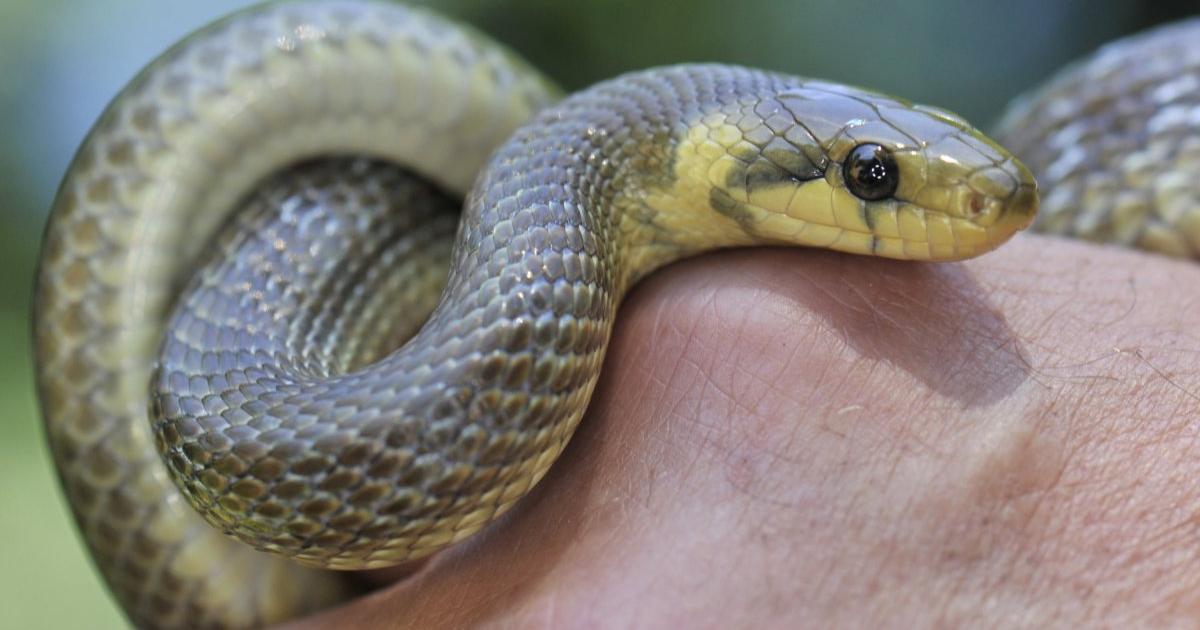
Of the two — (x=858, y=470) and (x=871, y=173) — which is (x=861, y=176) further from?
(x=858, y=470)

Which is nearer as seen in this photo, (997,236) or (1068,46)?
(997,236)

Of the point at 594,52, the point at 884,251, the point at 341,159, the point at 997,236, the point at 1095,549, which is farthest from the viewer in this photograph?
the point at 594,52

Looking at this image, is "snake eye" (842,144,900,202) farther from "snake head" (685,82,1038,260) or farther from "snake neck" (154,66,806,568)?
"snake neck" (154,66,806,568)

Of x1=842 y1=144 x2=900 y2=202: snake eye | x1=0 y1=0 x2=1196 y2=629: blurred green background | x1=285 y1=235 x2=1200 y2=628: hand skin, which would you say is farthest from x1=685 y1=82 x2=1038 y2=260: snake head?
x1=0 y1=0 x2=1196 y2=629: blurred green background

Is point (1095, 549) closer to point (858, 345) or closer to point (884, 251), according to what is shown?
point (858, 345)

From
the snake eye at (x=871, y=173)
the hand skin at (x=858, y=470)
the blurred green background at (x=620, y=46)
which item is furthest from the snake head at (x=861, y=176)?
the blurred green background at (x=620, y=46)

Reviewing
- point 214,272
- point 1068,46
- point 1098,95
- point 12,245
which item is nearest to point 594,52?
point 1068,46
